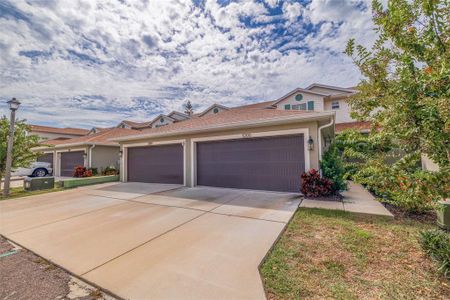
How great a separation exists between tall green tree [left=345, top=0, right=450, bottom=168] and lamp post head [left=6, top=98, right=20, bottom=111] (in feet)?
39.6

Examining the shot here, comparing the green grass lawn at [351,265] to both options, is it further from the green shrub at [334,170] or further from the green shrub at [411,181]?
the green shrub at [334,170]

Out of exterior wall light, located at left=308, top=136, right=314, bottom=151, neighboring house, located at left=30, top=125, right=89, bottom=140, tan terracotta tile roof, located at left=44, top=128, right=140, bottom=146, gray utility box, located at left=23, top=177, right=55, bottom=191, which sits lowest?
gray utility box, located at left=23, top=177, right=55, bottom=191

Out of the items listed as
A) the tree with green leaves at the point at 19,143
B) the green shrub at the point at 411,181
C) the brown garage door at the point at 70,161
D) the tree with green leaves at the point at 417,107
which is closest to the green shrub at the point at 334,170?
the tree with green leaves at the point at 417,107

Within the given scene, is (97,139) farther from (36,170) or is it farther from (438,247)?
(438,247)

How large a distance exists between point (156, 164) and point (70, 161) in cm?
940

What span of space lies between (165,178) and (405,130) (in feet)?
31.9

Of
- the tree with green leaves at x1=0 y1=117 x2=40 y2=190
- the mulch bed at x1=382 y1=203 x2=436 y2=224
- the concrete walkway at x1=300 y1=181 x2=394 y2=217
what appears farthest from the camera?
the tree with green leaves at x1=0 y1=117 x2=40 y2=190

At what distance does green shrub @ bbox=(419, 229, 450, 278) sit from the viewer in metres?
2.25

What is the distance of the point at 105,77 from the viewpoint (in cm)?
1109

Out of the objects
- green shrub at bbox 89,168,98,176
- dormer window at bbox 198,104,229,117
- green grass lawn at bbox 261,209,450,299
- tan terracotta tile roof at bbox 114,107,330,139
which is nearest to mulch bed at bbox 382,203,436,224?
green grass lawn at bbox 261,209,450,299

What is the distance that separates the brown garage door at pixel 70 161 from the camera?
561 inches

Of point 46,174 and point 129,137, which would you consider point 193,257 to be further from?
point 46,174

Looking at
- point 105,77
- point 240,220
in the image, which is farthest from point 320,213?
point 105,77

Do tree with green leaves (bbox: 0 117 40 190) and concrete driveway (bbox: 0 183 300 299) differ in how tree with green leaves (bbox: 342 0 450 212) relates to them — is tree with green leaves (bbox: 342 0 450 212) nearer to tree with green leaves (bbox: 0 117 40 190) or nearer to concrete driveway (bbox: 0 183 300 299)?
concrete driveway (bbox: 0 183 300 299)
